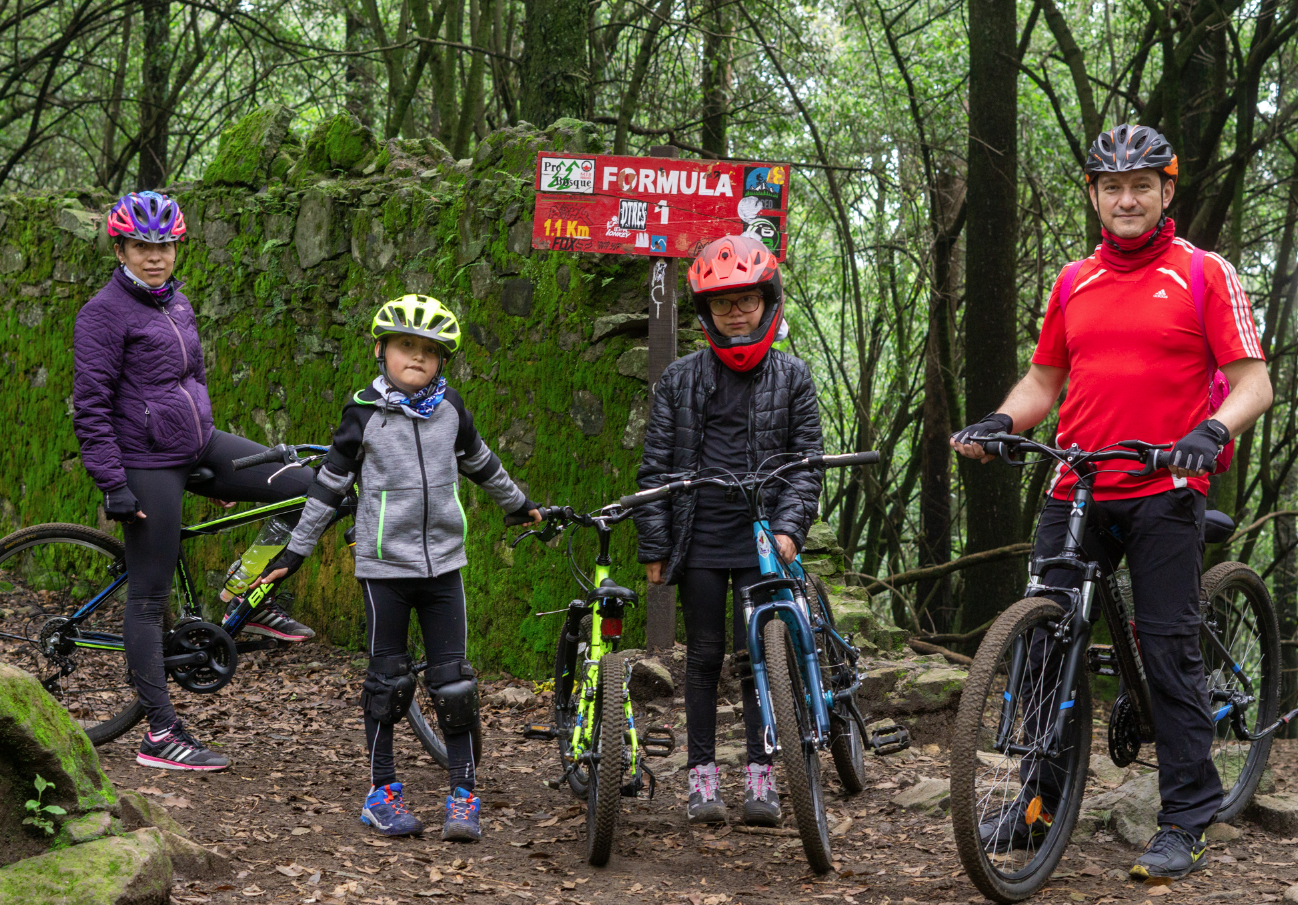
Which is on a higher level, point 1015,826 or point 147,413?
point 147,413

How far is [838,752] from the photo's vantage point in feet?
14.4

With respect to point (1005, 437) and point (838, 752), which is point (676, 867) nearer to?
point (838, 752)

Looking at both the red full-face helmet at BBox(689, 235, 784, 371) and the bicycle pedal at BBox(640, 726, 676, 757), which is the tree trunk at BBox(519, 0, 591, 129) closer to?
the red full-face helmet at BBox(689, 235, 784, 371)

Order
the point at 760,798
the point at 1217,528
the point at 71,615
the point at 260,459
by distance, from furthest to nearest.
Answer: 1. the point at 71,615
2. the point at 260,459
3. the point at 760,798
4. the point at 1217,528

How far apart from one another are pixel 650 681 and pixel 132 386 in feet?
8.52

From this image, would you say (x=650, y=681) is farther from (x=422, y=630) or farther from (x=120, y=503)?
(x=120, y=503)

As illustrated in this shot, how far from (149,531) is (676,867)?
2434 millimetres

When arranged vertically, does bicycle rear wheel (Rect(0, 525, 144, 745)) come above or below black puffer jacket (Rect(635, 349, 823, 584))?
below

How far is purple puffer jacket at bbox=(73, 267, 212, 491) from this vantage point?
441 centimetres

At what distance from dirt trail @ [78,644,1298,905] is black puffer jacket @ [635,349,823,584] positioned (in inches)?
39.0

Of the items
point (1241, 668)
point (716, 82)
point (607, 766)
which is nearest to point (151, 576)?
point (607, 766)

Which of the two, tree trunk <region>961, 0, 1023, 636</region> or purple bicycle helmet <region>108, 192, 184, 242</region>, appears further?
tree trunk <region>961, 0, 1023, 636</region>

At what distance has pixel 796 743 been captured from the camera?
3.55 m

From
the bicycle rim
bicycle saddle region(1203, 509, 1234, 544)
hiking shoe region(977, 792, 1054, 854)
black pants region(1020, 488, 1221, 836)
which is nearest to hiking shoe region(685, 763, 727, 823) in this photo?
→ the bicycle rim
